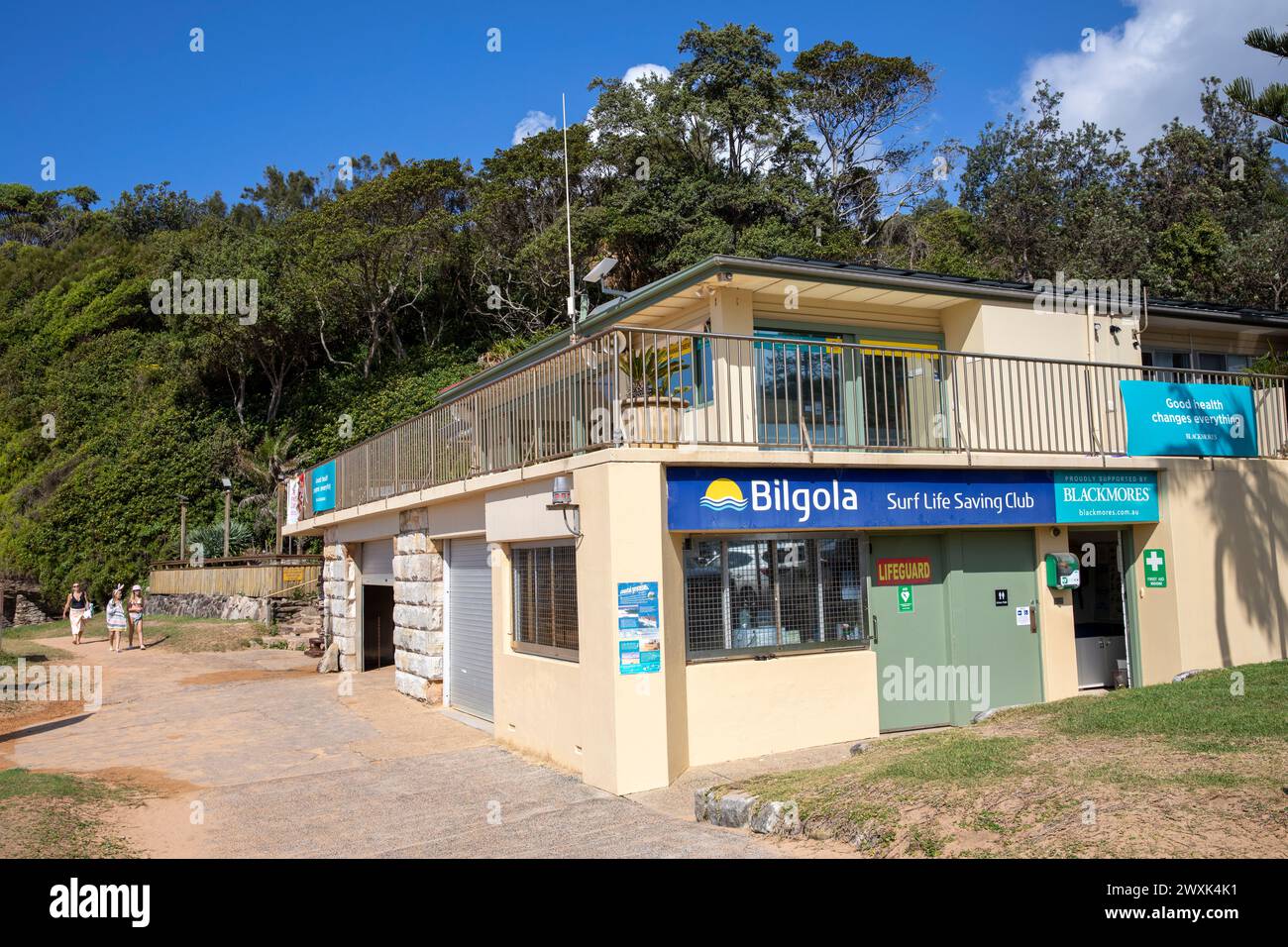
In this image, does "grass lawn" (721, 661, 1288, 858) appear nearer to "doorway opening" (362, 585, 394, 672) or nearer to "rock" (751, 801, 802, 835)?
"rock" (751, 801, 802, 835)

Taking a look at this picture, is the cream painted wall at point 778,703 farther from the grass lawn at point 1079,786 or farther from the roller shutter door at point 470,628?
the roller shutter door at point 470,628

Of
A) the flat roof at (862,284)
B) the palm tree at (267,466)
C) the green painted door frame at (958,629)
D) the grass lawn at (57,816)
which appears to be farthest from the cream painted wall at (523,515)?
the palm tree at (267,466)

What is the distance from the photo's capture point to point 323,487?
72.3 ft

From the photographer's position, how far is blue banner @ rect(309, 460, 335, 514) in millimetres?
21375

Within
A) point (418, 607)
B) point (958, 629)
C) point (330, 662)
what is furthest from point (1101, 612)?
point (330, 662)

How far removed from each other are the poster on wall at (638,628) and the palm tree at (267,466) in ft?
108

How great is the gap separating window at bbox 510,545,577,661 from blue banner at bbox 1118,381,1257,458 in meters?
7.70

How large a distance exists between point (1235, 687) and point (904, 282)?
237 inches

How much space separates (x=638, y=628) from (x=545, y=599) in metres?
2.30

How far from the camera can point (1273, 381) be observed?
14.2 metres

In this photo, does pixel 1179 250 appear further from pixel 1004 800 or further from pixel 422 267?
pixel 1004 800

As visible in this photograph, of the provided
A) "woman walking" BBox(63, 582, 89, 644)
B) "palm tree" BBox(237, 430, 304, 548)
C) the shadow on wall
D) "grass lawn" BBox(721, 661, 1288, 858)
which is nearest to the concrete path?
"grass lawn" BBox(721, 661, 1288, 858)

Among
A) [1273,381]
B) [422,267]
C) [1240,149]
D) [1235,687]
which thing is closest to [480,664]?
[1235,687]

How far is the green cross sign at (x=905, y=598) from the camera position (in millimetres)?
11453
